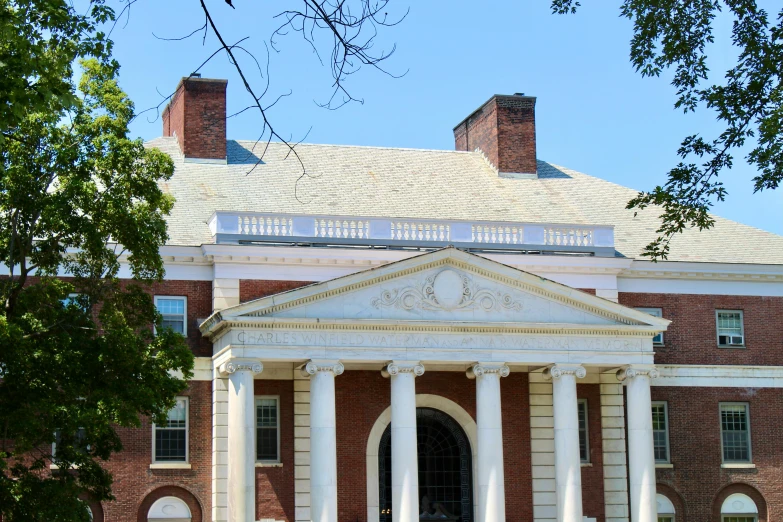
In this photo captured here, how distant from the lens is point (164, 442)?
1416 inches

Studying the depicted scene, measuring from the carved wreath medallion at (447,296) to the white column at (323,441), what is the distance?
239cm

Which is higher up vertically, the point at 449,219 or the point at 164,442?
the point at 449,219

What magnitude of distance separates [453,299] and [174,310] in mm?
7656

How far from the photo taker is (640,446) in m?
35.6

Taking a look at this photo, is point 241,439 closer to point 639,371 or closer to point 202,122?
point 639,371

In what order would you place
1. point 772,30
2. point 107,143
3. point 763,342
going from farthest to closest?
point 763,342 < point 107,143 < point 772,30

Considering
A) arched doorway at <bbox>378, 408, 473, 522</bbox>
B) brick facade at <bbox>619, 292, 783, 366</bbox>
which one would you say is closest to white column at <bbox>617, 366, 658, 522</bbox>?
brick facade at <bbox>619, 292, 783, 366</bbox>

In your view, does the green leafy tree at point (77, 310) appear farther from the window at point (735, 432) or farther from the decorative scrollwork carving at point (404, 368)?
the window at point (735, 432)

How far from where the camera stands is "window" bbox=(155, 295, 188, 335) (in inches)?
1438

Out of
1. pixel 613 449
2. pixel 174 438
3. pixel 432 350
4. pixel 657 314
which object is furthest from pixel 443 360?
pixel 657 314

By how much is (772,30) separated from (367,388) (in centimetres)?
2107

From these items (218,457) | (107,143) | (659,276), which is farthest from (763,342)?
(107,143)

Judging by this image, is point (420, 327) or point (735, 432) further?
point (735, 432)

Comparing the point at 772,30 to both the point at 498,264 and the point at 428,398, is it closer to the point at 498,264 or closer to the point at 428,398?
the point at 498,264
